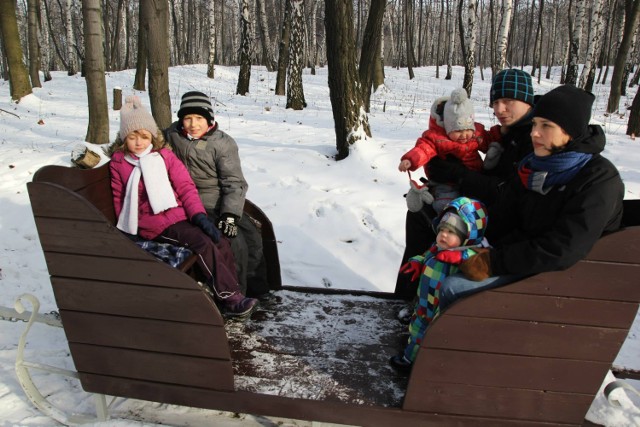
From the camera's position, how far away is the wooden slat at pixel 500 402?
2104mm

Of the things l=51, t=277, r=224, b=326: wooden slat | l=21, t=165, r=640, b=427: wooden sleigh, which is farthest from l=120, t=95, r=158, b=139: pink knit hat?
l=51, t=277, r=224, b=326: wooden slat

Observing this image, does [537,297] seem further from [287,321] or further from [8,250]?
[8,250]

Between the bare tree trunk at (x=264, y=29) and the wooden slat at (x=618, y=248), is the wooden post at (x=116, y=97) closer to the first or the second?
the bare tree trunk at (x=264, y=29)

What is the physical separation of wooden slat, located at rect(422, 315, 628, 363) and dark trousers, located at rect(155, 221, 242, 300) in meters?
1.28

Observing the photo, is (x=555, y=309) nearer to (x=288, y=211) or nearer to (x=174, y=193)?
(x=174, y=193)

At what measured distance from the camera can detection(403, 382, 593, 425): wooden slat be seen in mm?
2104

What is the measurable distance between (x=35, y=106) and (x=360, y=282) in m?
11.0

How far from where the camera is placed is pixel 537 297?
77.2 inches

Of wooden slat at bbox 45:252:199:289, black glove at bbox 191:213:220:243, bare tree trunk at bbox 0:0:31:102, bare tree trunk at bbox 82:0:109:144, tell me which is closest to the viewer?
wooden slat at bbox 45:252:199:289

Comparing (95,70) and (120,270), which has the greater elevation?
(95,70)

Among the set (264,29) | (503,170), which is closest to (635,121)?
(503,170)

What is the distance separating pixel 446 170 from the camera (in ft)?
9.59

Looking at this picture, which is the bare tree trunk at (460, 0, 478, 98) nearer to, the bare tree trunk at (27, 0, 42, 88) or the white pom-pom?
the white pom-pom

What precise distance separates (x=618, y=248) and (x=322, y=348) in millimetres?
1524
